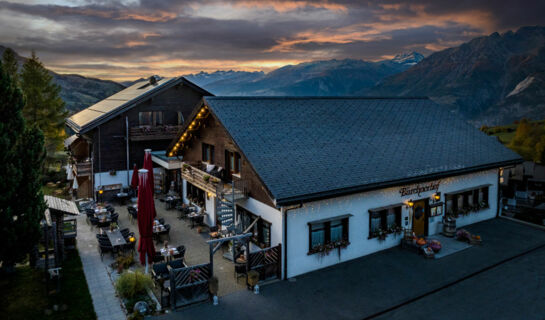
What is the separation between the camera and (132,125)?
30.1m

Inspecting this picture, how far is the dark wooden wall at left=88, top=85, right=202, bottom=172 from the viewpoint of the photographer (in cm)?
2887

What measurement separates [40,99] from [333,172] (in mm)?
36548

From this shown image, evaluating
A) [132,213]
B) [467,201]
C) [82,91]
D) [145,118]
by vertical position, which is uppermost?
[82,91]

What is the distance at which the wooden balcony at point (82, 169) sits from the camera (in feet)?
92.2

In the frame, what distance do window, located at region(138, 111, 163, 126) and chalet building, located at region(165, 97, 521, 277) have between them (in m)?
7.32

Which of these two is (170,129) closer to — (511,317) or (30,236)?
(30,236)

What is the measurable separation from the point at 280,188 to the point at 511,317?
346 inches

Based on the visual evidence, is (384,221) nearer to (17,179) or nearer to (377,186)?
(377,186)

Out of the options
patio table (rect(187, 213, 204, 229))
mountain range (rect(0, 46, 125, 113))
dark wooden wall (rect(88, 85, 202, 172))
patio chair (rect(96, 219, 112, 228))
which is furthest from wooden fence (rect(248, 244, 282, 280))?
mountain range (rect(0, 46, 125, 113))

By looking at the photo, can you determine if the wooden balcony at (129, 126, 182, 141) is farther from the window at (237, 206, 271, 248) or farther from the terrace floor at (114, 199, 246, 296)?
the window at (237, 206, 271, 248)

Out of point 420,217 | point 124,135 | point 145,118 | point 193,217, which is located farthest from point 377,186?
point 145,118

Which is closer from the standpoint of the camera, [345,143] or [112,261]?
[112,261]

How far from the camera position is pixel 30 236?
1353 centimetres

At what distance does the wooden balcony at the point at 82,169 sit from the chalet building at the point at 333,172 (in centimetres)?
855
